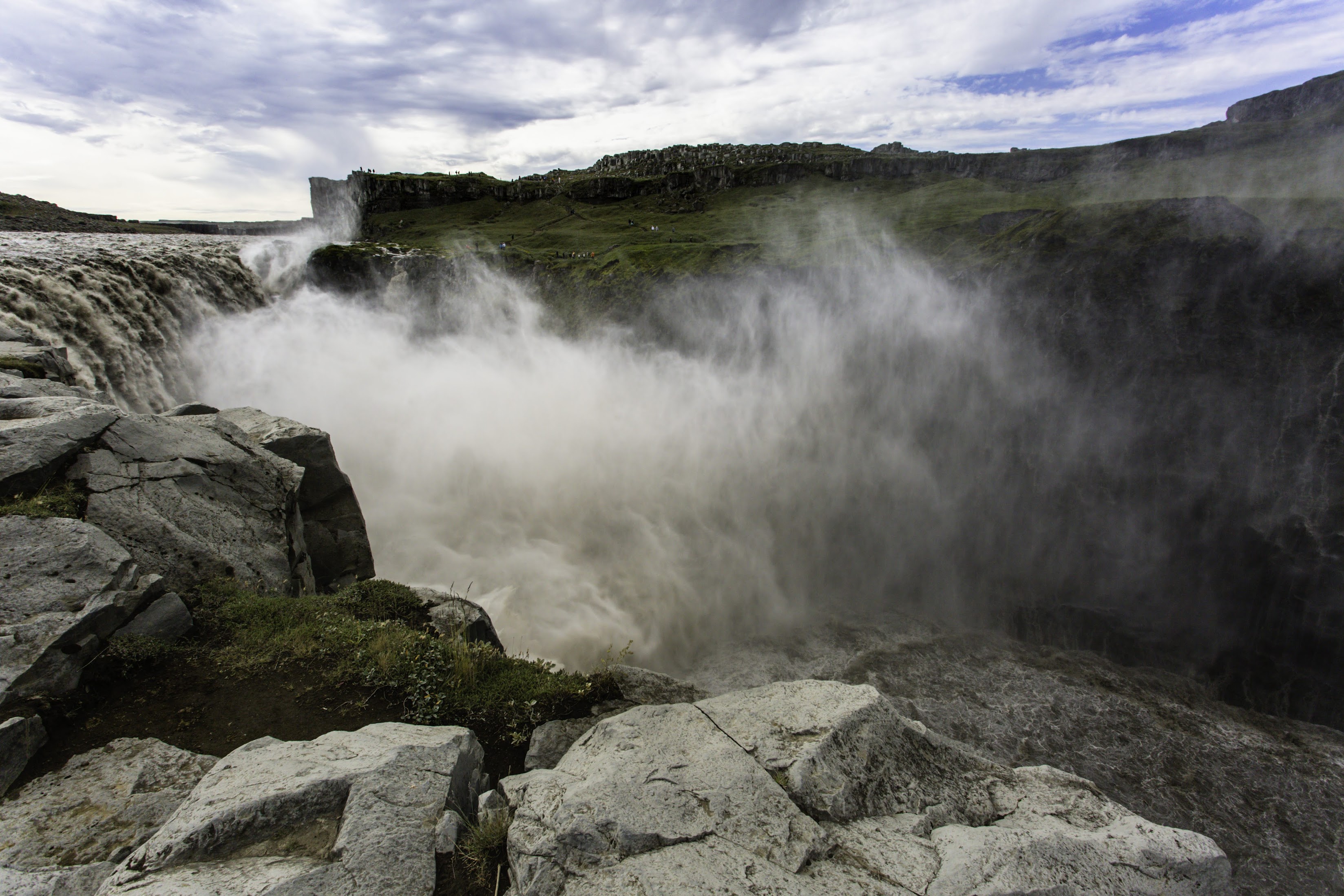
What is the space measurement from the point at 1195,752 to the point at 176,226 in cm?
15212

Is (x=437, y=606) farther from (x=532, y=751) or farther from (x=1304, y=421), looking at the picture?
(x=1304, y=421)

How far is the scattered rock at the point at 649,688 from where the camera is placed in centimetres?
861

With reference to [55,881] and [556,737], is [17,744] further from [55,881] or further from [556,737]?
[556,737]

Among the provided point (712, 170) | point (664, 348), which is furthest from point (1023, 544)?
point (712, 170)

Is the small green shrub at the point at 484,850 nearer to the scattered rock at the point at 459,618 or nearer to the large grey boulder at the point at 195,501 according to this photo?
the scattered rock at the point at 459,618

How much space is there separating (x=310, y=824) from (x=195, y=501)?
8.68 meters

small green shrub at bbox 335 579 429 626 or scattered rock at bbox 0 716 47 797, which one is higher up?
scattered rock at bbox 0 716 47 797

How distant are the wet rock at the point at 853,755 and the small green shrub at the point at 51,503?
9954 mm

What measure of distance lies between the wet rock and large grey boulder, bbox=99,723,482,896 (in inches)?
128

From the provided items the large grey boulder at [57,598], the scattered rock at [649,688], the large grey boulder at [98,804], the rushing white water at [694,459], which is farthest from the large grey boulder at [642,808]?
the rushing white water at [694,459]

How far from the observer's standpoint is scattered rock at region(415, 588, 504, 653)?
10672mm

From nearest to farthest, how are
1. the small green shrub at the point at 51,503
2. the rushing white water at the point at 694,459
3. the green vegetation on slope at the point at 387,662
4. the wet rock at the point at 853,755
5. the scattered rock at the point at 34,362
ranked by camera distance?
the wet rock at the point at 853,755 < the green vegetation on slope at the point at 387,662 < the small green shrub at the point at 51,503 < the scattered rock at the point at 34,362 < the rushing white water at the point at 694,459

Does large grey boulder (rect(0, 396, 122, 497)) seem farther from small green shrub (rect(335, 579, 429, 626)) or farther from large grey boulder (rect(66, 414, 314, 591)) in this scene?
small green shrub (rect(335, 579, 429, 626))

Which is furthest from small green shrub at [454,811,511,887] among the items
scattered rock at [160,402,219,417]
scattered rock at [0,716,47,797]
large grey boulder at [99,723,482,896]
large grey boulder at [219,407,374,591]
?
scattered rock at [160,402,219,417]
